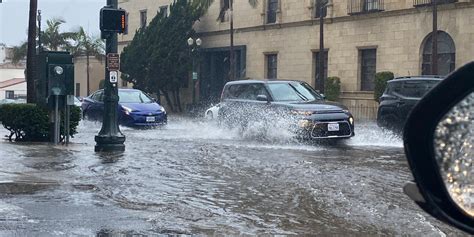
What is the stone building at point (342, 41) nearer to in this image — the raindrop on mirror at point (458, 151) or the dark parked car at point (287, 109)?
the dark parked car at point (287, 109)

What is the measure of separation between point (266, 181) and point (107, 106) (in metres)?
4.40

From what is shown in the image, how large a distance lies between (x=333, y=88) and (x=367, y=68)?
6.50 feet

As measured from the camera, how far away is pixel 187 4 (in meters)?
43.7

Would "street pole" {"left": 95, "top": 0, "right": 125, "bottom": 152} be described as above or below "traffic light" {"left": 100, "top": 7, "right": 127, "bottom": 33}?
below

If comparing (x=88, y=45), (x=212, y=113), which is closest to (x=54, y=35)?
(x=88, y=45)

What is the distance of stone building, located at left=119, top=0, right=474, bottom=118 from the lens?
97.3 feet

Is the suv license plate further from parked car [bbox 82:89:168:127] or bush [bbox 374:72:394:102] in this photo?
bush [bbox 374:72:394:102]

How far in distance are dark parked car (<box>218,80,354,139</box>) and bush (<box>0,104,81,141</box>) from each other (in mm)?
4363

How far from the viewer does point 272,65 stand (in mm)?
40156

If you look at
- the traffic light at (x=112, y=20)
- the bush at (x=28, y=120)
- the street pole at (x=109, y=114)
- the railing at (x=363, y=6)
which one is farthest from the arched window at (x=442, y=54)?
the traffic light at (x=112, y=20)

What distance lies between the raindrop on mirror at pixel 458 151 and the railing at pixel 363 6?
1248 inches

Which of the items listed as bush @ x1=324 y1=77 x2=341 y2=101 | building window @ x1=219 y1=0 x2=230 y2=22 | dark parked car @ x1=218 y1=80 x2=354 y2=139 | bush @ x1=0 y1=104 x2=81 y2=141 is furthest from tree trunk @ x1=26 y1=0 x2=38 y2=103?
building window @ x1=219 y1=0 x2=230 y2=22

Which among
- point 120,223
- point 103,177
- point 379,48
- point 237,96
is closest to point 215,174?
point 103,177

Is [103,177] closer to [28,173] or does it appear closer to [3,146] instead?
[28,173]
